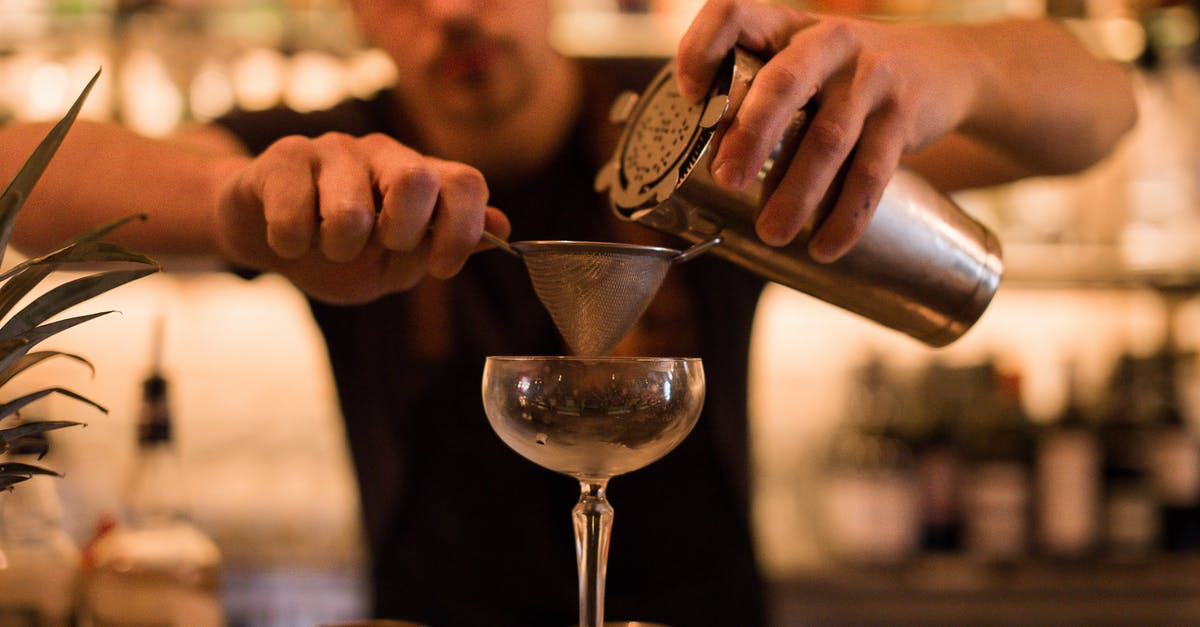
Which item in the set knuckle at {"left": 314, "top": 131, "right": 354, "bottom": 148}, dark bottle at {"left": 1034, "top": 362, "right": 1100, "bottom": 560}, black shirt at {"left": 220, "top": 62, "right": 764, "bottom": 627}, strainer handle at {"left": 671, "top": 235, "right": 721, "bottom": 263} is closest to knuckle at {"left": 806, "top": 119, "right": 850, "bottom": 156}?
strainer handle at {"left": 671, "top": 235, "right": 721, "bottom": 263}

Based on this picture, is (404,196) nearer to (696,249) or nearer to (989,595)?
(696,249)

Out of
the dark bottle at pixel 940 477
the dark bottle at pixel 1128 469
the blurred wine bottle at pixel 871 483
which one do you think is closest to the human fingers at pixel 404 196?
the blurred wine bottle at pixel 871 483

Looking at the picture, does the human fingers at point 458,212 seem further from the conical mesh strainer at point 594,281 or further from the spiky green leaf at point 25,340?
the spiky green leaf at point 25,340

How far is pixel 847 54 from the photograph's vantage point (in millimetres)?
854

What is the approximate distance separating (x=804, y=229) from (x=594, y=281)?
6.7 inches

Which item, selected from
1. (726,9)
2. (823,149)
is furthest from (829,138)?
(726,9)

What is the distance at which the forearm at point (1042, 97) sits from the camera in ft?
3.52

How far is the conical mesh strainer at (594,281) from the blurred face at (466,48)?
59cm

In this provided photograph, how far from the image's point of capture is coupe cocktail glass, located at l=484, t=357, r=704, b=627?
29.6 inches

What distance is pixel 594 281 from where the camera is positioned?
0.85 metres

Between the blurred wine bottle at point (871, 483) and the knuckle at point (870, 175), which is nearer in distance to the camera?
the knuckle at point (870, 175)

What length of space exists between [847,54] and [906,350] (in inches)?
83.5

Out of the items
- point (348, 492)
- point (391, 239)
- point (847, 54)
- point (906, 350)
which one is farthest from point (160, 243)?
point (906, 350)

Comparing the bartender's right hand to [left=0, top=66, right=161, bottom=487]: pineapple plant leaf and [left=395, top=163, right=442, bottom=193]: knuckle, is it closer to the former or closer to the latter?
[left=395, top=163, right=442, bottom=193]: knuckle
